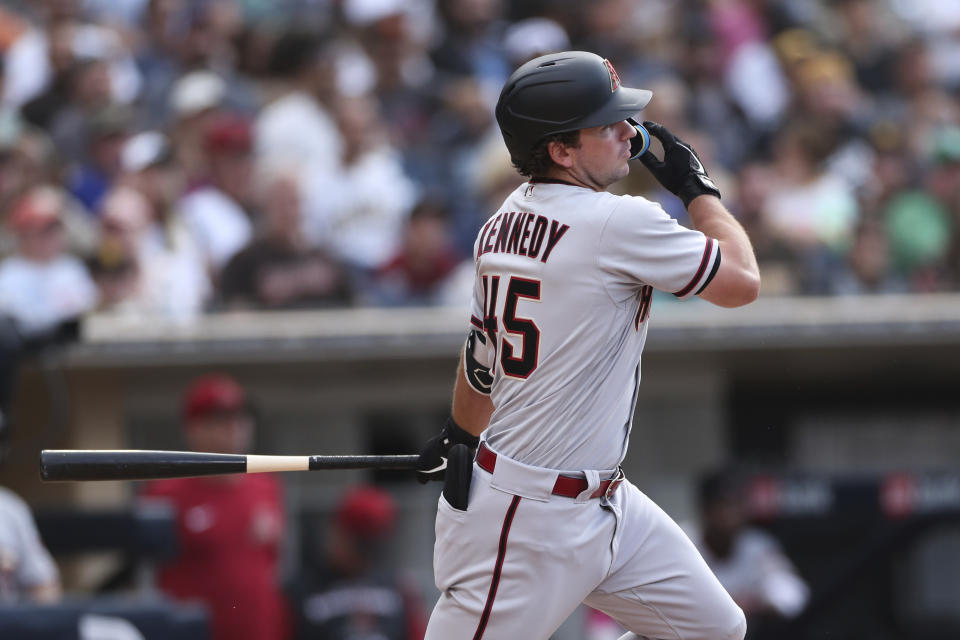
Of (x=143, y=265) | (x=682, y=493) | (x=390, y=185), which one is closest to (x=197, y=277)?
(x=143, y=265)

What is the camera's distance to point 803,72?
9914 mm

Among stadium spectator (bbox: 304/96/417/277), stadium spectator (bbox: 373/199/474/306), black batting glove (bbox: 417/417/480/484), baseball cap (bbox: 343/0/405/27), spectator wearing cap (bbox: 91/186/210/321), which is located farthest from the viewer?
baseball cap (bbox: 343/0/405/27)

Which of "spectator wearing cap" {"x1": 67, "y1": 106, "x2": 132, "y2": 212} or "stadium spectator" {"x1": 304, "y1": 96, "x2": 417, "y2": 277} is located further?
"stadium spectator" {"x1": 304, "y1": 96, "x2": 417, "y2": 277}

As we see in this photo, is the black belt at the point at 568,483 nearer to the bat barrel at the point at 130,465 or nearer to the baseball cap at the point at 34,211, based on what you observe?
the bat barrel at the point at 130,465

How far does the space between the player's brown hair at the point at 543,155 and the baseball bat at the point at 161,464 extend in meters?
0.75

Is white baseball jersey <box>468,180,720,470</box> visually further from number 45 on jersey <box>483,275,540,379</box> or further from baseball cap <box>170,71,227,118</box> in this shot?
baseball cap <box>170,71,227,118</box>

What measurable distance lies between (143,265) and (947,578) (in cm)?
398

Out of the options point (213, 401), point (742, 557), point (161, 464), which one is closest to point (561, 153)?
point (161, 464)

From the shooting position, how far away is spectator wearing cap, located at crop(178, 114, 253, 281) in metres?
7.56

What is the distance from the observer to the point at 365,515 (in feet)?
22.0

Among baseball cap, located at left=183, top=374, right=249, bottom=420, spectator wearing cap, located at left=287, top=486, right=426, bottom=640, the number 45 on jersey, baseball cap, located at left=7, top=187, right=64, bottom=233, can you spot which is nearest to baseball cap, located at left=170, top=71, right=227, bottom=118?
baseball cap, located at left=7, top=187, right=64, bottom=233

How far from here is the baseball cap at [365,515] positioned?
6.73 m

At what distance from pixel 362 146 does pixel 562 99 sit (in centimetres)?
466

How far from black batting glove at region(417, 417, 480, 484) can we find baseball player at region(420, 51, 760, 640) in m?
0.22
